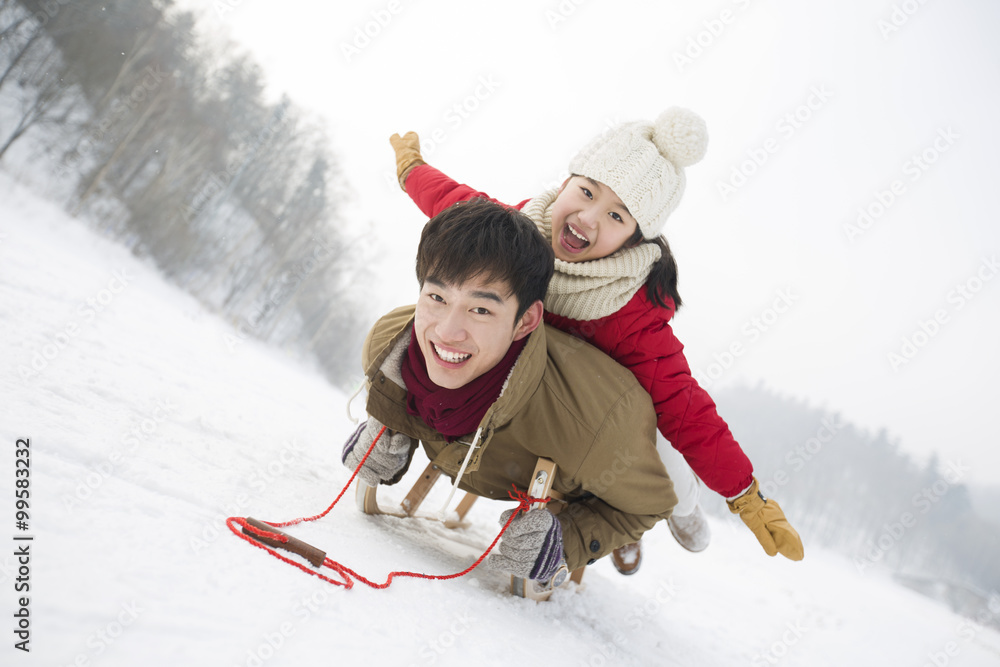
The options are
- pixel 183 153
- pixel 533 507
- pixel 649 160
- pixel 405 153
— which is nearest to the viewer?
pixel 533 507

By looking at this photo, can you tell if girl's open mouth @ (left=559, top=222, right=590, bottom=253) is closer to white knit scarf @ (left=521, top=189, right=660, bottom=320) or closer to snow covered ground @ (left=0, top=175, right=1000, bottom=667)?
white knit scarf @ (left=521, top=189, right=660, bottom=320)

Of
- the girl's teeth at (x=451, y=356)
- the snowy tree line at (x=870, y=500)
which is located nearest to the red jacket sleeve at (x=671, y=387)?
the girl's teeth at (x=451, y=356)

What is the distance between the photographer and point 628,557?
10.0ft

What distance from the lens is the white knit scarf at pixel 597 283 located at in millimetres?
2355

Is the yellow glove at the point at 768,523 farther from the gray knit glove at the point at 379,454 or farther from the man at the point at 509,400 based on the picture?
the gray knit glove at the point at 379,454

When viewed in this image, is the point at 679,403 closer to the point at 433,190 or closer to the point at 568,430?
the point at 568,430

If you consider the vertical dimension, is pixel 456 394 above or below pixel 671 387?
below

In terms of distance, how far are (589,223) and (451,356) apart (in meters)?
0.97

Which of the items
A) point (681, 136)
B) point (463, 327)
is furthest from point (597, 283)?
point (681, 136)

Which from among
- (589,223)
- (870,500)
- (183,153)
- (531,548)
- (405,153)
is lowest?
(183,153)

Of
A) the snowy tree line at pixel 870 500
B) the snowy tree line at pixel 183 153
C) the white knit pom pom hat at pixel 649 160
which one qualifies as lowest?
the snowy tree line at pixel 183 153

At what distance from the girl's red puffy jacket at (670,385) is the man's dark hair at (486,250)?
0.58m

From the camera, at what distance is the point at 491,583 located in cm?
234

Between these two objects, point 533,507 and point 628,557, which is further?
point 628,557
